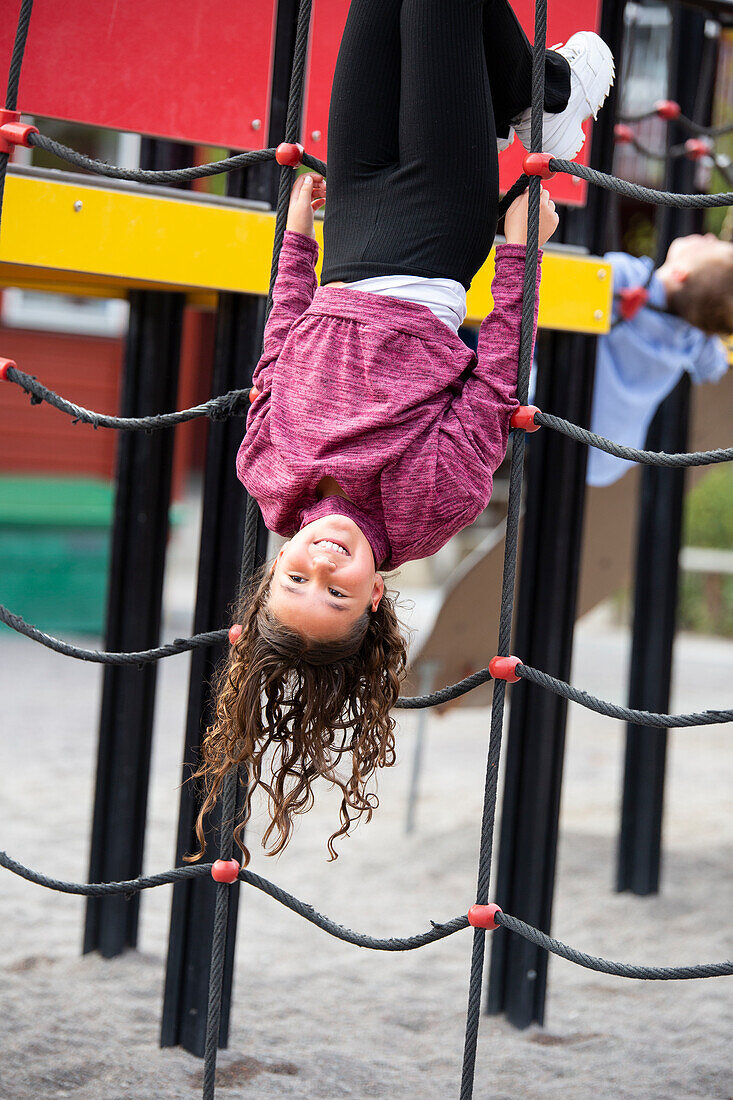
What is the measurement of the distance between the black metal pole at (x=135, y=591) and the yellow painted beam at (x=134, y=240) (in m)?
0.50

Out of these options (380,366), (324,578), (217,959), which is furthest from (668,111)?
(217,959)

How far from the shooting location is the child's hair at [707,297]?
298cm

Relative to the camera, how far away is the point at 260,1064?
7.88ft

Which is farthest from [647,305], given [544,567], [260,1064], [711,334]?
[260,1064]

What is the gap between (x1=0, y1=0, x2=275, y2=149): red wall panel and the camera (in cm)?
212

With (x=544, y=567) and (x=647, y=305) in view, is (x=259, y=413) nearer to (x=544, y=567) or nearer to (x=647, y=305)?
(x=544, y=567)

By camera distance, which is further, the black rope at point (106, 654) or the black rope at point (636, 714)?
the black rope at point (106, 654)

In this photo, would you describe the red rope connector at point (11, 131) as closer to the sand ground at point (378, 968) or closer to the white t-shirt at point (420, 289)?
the white t-shirt at point (420, 289)

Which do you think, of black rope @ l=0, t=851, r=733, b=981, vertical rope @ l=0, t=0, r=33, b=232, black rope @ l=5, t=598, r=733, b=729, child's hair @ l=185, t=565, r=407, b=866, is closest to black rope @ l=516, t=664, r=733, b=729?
black rope @ l=5, t=598, r=733, b=729

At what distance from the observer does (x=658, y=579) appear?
3.75m

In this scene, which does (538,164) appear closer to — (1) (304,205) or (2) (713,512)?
(1) (304,205)

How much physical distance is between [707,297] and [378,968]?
1878 mm

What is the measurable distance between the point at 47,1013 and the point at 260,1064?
0.51 m

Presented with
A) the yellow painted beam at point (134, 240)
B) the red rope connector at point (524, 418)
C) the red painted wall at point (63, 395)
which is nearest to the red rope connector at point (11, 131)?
the yellow painted beam at point (134, 240)
